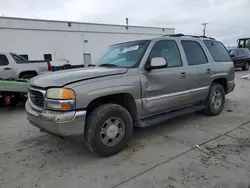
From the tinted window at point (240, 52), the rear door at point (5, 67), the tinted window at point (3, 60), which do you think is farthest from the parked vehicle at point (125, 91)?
the tinted window at point (240, 52)

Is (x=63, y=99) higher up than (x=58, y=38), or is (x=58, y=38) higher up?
(x=58, y=38)

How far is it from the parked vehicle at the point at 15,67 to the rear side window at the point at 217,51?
269 inches

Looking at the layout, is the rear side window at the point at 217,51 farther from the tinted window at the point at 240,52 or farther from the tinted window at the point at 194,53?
the tinted window at the point at 240,52

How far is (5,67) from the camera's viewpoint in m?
8.42

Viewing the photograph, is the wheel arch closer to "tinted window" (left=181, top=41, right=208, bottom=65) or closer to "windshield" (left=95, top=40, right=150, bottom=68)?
"windshield" (left=95, top=40, right=150, bottom=68)

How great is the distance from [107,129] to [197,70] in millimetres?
2464

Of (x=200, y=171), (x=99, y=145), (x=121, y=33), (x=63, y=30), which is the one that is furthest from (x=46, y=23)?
(x=200, y=171)

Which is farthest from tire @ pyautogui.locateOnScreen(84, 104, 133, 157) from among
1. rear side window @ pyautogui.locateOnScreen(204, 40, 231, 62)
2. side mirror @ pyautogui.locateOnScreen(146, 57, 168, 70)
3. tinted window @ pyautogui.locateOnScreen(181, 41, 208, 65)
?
rear side window @ pyautogui.locateOnScreen(204, 40, 231, 62)

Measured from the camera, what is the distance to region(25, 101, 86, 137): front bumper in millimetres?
2762

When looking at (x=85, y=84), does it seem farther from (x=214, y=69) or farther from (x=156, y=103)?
(x=214, y=69)

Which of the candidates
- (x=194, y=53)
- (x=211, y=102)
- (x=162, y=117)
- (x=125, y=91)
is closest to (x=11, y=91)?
(x=125, y=91)

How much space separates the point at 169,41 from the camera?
4211mm

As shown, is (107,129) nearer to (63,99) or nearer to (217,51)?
(63,99)

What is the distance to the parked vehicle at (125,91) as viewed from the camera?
9.32 feet
